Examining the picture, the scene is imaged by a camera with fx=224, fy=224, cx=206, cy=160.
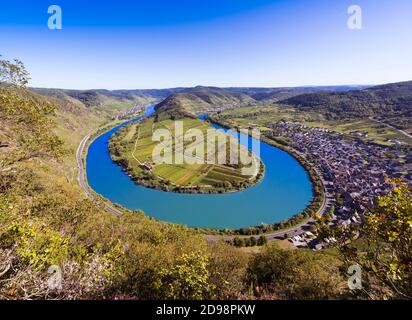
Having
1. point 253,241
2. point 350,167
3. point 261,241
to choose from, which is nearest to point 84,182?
point 253,241

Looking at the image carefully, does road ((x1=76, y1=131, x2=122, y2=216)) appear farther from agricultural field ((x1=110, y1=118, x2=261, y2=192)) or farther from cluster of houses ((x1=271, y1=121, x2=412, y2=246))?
cluster of houses ((x1=271, y1=121, x2=412, y2=246))

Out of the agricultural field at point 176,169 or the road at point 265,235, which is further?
the agricultural field at point 176,169

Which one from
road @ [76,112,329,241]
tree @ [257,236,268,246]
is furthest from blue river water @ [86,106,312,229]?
tree @ [257,236,268,246]

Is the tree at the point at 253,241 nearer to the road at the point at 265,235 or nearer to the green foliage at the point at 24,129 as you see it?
the road at the point at 265,235

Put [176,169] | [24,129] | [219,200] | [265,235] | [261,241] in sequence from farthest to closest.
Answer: [176,169] → [219,200] → [265,235] → [261,241] → [24,129]

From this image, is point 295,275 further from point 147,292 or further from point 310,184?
point 310,184

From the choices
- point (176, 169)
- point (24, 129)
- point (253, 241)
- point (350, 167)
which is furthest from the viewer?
point (350, 167)

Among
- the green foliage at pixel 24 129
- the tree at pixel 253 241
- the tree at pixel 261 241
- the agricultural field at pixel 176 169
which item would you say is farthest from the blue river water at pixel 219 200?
the green foliage at pixel 24 129

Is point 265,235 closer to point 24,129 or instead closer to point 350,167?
point 24,129
